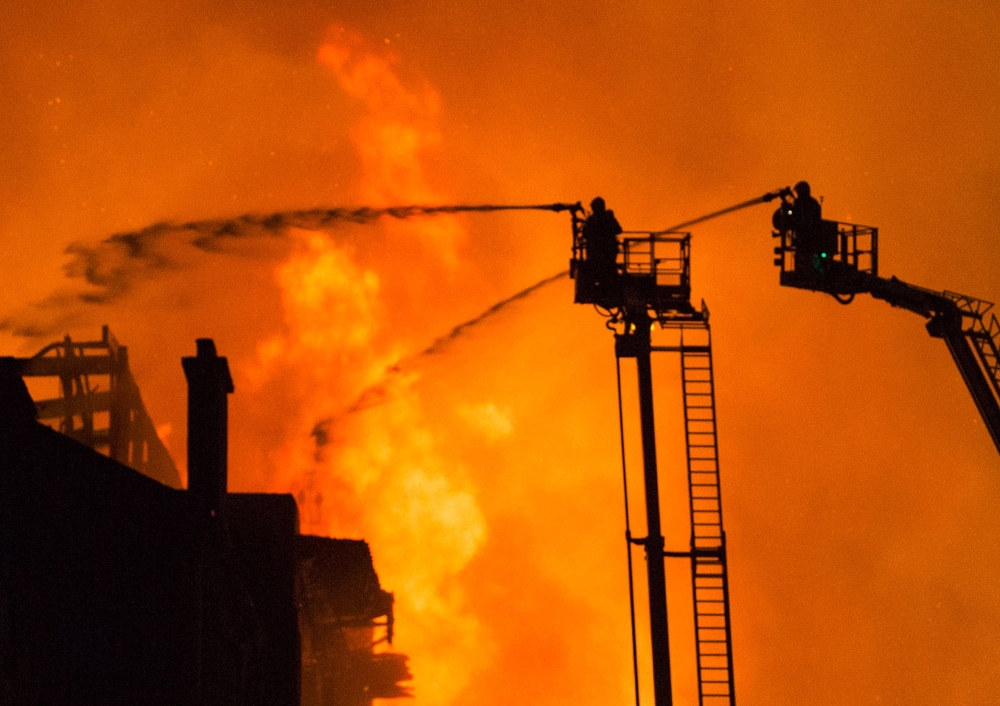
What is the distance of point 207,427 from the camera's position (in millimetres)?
20500

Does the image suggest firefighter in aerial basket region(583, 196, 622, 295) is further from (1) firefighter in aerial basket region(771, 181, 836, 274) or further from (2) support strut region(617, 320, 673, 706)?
(1) firefighter in aerial basket region(771, 181, 836, 274)

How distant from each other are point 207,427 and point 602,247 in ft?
20.6

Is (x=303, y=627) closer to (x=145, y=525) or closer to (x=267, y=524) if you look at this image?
(x=267, y=524)

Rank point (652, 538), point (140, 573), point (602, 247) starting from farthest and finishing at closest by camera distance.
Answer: point (602, 247) → point (652, 538) → point (140, 573)

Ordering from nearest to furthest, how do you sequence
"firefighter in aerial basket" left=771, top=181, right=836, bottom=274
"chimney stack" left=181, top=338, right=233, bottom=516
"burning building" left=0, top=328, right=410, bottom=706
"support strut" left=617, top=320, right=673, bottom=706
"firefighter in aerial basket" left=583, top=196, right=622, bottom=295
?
"burning building" left=0, top=328, right=410, bottom=706
"chimney stack" left=181, top=338, right=233, bottom=516
"support strut" left=617, top=320, right=673, bottom=706
"firefighter in aerial basket" left=583, top=196, right=622, bottom=295
"firefighter in aerial basket" left=771, top=181, right=836, bottom=274

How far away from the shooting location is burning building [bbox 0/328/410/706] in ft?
57.2

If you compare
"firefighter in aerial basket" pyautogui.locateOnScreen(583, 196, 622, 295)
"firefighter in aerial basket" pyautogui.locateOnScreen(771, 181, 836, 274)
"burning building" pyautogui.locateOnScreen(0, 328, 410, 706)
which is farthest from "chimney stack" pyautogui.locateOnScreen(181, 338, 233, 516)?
"firefighter in aerial basket" pyautogui.locateOnScreen(771, 181, 836, 274)

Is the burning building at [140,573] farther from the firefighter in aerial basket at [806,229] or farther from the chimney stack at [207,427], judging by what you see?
the firefighter in aerial basket at [806,229]

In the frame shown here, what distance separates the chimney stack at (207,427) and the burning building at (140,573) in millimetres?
19

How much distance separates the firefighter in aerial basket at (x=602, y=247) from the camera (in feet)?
71.9

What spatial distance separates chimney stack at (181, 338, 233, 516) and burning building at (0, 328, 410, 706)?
0.02m

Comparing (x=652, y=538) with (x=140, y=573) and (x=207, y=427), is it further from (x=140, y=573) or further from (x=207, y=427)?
(x=140, y=573)

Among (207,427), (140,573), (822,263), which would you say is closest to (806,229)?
(822,263)

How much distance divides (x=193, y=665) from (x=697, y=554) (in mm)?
7047
